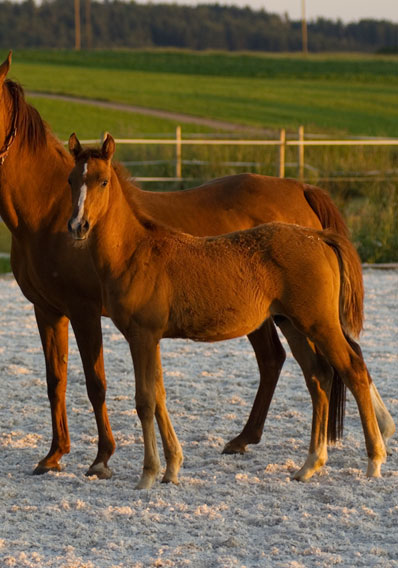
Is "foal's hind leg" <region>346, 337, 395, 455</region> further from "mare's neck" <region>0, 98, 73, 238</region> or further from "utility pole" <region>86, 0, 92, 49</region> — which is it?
"utility pole" <region>86, 0, 92, 49</region>

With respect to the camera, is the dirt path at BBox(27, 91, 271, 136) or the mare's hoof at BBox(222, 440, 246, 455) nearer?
the mare's hoof at BBox(222, 440, 246, 455)

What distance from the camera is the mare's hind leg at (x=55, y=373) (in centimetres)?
487

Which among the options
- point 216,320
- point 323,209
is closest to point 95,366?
point 216,320

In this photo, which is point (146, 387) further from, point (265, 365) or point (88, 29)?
point (88, 29)

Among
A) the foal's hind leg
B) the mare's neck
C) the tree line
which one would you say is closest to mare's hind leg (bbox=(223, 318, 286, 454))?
the foal's hind leg

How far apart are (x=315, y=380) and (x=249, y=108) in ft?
115

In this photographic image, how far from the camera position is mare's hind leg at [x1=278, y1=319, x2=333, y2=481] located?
4699mm

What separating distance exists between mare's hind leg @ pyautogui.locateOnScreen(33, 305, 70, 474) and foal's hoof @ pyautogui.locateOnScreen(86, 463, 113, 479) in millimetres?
218

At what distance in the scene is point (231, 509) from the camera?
4.20 m

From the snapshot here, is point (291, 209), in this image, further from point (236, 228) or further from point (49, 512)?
point (49, 512)

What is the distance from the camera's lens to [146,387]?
4.38m

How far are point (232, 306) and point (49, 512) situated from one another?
130 centimetres

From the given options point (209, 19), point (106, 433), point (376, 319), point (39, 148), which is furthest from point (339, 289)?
point (209, 19)

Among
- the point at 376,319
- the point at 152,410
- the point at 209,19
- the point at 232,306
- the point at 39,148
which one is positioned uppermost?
the point at 209,19
